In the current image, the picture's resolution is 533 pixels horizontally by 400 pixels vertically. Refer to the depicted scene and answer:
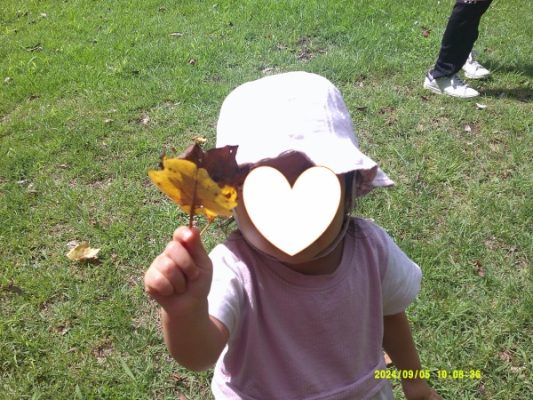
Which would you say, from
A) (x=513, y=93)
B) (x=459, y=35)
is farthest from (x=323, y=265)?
(x=513, y=93)

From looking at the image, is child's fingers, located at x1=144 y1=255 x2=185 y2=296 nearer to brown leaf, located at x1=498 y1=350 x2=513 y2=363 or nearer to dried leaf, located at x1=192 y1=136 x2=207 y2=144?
brown leaf, located at x1=498 y1=350 x2=513 y2=363

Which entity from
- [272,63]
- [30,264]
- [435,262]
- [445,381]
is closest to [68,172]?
[30,264]

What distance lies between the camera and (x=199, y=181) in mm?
778

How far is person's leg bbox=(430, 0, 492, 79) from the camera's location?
359 cm

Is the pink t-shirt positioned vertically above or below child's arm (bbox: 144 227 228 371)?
below

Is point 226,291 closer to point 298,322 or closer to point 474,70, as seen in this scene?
point 298,322

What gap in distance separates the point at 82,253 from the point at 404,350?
1.72m

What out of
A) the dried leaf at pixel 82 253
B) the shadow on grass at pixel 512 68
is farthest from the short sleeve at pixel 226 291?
the shadow on grass at pixel 512 68

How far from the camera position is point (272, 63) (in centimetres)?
418

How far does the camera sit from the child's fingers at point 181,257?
2.73ft

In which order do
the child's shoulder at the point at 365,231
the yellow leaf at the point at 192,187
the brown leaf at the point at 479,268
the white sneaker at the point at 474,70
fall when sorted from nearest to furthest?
the yellow leaf at the point at 192,187 < the child's shoulder at the point at 365,231 < the brown leaf at the point at 479,268 < the white sneaker at the point at 474,70

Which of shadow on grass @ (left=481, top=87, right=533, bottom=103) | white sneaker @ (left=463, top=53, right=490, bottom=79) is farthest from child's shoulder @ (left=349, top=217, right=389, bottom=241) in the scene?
white sneaker @ (left=463, top=53, right=490, bottom=79)

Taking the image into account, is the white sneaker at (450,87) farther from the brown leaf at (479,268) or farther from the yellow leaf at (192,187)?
the yellow leaf at (192,187)

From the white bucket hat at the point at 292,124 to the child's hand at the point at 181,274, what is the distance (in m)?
0.28
